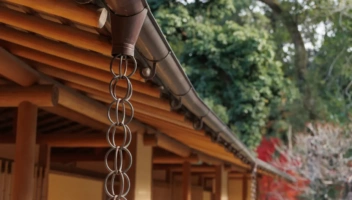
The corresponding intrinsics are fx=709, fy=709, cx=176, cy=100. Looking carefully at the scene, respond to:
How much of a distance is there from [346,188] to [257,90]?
3795 millimetres

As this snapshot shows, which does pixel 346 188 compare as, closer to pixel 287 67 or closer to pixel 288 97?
pixel 288 97

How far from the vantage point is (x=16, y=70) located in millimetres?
4258

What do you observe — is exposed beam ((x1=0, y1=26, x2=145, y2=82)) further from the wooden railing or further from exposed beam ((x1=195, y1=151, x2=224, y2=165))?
exposed beam ((x1=195, y1=151, x2=224, y2=165))

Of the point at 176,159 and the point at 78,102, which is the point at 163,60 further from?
the point at 176,159

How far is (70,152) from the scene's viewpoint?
8641mm

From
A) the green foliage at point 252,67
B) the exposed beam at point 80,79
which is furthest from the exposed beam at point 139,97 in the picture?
the green foliage at point 252,67

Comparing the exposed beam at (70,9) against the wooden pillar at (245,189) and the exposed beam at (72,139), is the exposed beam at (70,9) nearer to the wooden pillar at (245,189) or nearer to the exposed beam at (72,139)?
the exposed beam at (72,139)

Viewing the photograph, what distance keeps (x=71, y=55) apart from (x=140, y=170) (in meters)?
3.37

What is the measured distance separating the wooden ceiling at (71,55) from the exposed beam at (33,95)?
117 millimetres

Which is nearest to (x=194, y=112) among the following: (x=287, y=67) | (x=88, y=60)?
(x=88, y=60)

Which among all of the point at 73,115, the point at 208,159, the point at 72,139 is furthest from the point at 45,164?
the point at 208,159

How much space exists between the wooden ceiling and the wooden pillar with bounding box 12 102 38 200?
250 mm

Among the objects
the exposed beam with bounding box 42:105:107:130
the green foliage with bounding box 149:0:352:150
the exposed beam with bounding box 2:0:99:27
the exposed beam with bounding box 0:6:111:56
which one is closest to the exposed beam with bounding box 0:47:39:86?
the exposed beam with bounding box 0:6:111:56

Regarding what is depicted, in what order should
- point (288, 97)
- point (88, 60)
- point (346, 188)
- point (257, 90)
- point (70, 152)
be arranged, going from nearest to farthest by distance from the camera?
point (88, 60)
point (70, 152)
point (346, 188)
point (257, 90)
point (288, 97)
